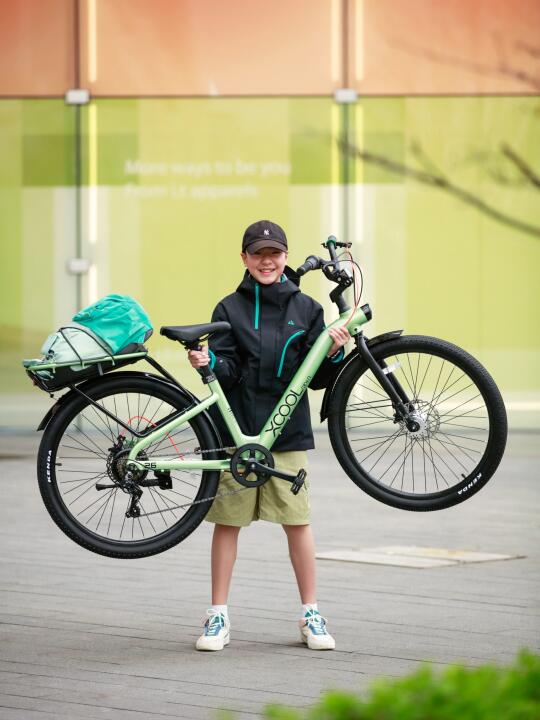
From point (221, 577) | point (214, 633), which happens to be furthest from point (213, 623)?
point (221, 577)

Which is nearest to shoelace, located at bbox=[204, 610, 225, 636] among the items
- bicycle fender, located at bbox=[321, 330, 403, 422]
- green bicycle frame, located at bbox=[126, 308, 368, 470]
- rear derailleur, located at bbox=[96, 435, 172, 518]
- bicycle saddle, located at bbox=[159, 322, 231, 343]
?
rear derailleur, located at bbox=[96, 435, 172, 518]

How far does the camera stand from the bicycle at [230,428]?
5438 millimetres

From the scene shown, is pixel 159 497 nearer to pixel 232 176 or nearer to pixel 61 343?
pixel 61 343

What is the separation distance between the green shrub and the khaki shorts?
347 cm

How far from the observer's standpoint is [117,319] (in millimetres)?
5520

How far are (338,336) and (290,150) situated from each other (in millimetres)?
9858

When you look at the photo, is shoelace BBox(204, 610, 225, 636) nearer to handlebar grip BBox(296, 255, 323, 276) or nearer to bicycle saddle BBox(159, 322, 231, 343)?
bicycle saddle BBox(159, 322, 231, 343)

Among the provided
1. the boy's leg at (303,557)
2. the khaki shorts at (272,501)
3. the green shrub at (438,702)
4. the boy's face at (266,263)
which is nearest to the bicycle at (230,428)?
the khaki shorts at (272,501)

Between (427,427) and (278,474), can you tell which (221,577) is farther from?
(427,427)

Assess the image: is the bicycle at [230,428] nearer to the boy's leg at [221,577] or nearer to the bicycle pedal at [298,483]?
the bicycle pedal at [298,483]

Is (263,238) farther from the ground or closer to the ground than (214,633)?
farther from the ground

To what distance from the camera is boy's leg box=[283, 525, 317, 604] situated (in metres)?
5.77

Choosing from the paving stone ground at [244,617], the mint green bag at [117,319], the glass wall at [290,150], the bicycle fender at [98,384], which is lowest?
the paving stone ground at [244,617]

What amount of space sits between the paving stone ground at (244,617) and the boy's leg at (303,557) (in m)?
0.23
